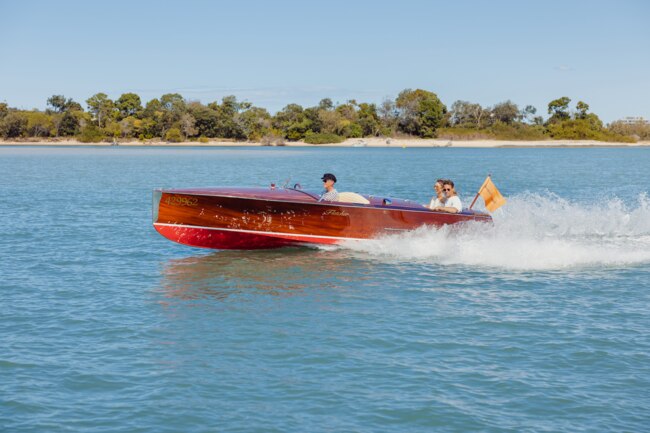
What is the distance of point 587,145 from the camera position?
467 ft

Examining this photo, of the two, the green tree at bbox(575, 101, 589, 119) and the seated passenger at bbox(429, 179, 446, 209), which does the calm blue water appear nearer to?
the seated passenger at bbox(429, 179, 446, 209)

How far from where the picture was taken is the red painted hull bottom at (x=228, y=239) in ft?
51.5

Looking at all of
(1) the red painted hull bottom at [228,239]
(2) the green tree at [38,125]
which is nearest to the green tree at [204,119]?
(2) the green tree at [38,125]

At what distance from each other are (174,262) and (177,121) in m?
123

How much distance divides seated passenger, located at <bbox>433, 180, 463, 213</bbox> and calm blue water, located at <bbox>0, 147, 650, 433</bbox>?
50cm

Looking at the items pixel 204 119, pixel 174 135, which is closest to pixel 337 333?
pixel 204 119

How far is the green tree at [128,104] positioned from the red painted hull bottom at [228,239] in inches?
5189

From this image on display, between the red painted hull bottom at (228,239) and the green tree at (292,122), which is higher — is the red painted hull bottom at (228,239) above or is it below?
below

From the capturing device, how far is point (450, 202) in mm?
16250

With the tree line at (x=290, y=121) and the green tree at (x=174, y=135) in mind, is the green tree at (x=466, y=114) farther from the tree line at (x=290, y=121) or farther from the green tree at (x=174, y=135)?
the green tree at (x=174, y=135)

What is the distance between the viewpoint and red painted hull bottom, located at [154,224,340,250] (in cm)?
1569

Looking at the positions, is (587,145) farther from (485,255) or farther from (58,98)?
(485,255)

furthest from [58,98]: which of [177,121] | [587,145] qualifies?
[587,145]

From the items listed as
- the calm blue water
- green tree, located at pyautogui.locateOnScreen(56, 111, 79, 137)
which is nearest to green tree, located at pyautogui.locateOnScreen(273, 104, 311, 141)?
green tree, located at pyautogui.locateOnScreen(56, 111, 79, 137)
